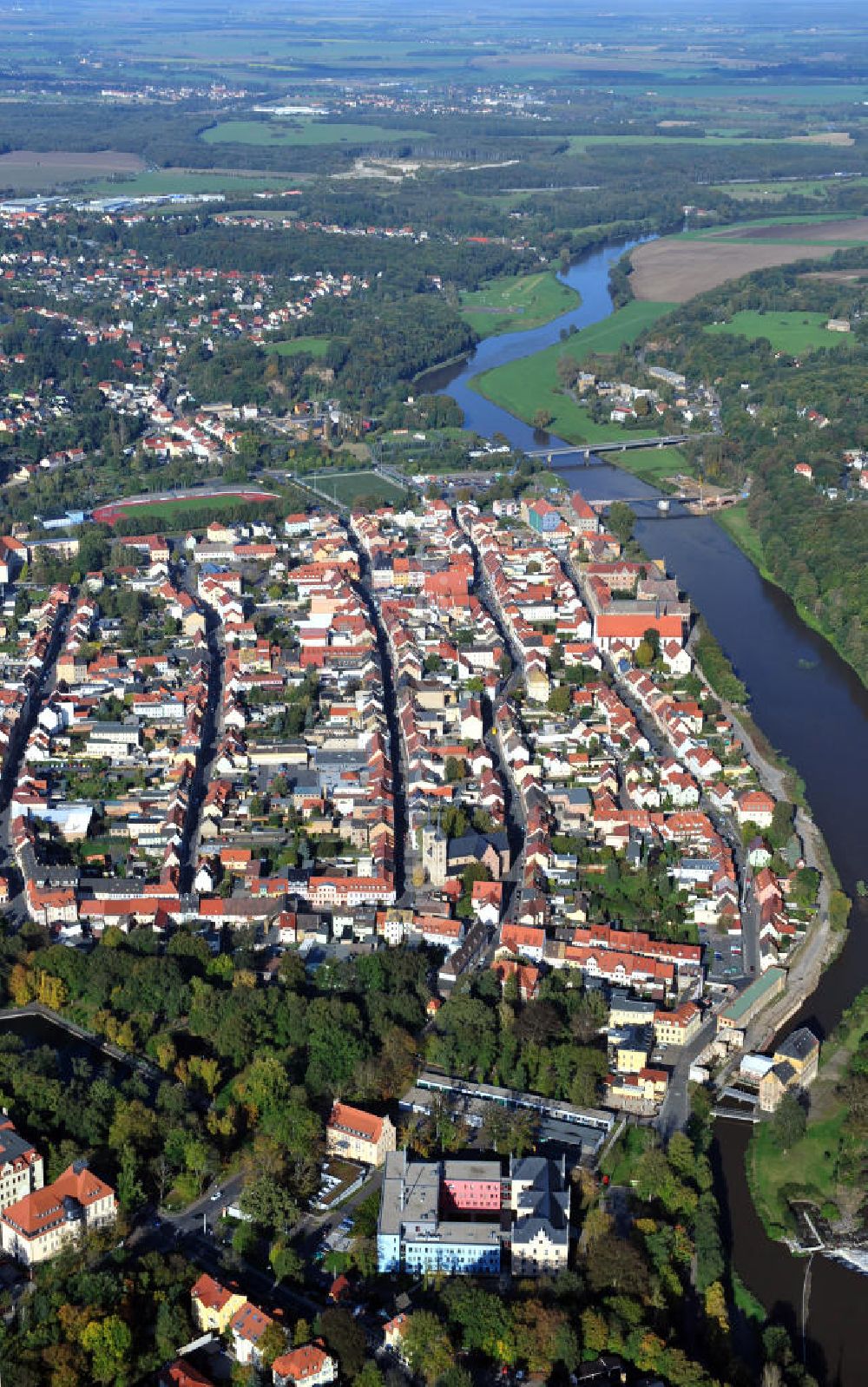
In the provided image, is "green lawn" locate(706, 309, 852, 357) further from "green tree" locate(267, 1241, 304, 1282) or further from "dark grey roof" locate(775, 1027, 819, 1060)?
"green tree" locate(267, 1241, 304, 1282)

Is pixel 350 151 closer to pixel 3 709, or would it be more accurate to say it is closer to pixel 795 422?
pixel 795 422

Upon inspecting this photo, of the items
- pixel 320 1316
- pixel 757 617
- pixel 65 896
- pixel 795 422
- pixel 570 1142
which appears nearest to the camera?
pixel 320 1316

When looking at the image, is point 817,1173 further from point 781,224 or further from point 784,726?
point 781,224

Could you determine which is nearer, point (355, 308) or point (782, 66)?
point (355, 308)

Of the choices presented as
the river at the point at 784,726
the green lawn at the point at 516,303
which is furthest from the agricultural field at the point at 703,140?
the river at the point at 784,726

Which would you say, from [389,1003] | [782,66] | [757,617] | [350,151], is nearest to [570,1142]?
[389,1003]

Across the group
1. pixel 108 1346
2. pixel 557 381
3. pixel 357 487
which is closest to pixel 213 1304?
pixel 108 1346

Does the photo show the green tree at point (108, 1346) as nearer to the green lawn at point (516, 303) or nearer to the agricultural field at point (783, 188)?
the green lawn at point (516, 303)
